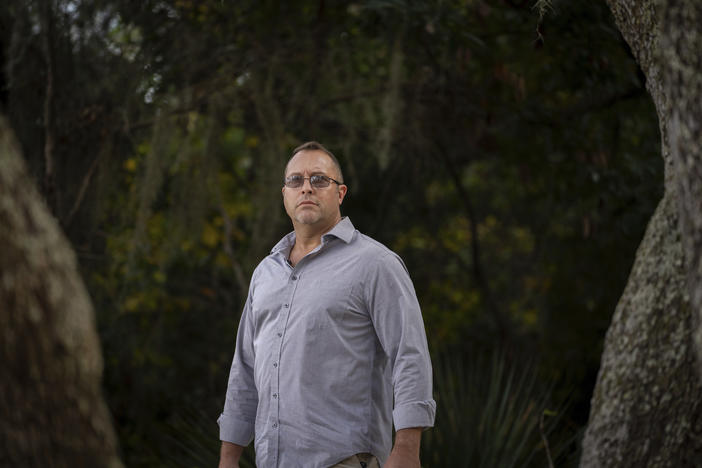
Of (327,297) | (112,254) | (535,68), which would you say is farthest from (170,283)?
(327,297)

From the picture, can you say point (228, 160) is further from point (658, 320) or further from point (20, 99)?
point (658, 320)

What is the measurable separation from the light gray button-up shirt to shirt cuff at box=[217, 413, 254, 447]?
0.13 m

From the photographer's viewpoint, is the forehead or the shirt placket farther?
the forehead

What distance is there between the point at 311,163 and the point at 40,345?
1313 millimetres

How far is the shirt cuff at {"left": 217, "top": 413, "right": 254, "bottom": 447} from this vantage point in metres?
2.20

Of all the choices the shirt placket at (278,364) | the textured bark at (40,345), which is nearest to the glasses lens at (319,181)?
the shirt placket at (278,364)

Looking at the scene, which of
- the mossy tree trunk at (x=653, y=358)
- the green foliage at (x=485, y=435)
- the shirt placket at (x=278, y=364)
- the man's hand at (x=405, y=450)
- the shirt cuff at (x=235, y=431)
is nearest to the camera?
the mossy tree trunk at (x=653, y=358)

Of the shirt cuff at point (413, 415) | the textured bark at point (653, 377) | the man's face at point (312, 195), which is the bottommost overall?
the shirt cuff at point (413, 415)

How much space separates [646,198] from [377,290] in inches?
93.6

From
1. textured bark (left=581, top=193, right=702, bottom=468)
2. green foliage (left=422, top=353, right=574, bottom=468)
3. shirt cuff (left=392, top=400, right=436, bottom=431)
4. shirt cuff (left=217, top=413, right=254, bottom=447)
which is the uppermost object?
textured bark (left=581, top=193, right=702, bottom=468)

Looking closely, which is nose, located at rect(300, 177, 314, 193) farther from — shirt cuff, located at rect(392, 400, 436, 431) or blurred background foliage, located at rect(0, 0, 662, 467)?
blurred background foliage, located at rect(0, 0, 662, 467)

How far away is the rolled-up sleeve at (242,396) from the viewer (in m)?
2.21

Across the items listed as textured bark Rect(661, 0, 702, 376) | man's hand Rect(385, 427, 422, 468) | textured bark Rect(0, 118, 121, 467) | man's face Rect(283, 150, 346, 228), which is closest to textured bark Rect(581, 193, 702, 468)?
textured bark Rect(661, 0, 702, 376)

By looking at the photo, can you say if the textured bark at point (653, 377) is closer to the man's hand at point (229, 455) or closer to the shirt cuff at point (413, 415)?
the shirt cuff at point (413, 415)
